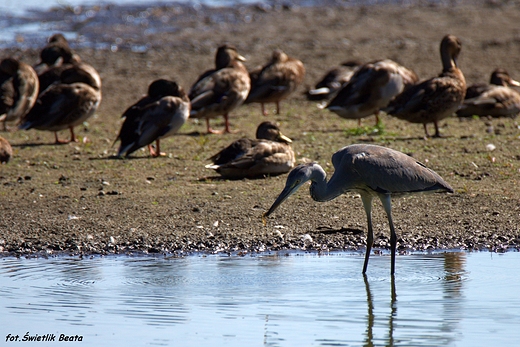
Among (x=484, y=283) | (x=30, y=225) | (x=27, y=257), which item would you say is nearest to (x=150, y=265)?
(x=27, y=257)

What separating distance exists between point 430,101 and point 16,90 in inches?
259

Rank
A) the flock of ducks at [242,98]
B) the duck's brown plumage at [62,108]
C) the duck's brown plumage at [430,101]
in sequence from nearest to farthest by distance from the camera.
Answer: the flock of ducks at [242,98]
the duck's brown plumage at [430,101]
the duck's brown plumage at [62,108]

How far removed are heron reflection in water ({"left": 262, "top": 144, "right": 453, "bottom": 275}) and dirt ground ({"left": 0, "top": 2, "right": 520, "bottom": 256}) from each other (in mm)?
745

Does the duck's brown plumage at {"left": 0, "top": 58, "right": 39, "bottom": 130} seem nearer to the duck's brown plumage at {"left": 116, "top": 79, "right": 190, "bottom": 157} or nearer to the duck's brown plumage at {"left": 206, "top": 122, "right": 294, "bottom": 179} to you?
the duck's brown plumage at {"left": 116, "top": 79, "right": 190, "bottom": 157}

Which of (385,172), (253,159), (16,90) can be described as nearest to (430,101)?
(253,159)

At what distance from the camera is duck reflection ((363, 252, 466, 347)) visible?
19.5 ft

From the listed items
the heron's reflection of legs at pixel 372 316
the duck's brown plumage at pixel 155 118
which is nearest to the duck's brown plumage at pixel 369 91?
the duck's brown plumage at pixel 155 118

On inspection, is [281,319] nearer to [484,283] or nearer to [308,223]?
[484,283]

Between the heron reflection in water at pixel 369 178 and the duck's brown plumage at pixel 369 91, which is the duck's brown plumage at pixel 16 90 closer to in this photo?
the duck's brown plumage at pixel 369 91

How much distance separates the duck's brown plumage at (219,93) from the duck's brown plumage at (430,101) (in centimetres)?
254

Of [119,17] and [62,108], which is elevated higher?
[119,17]

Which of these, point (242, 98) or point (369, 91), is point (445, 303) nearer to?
point (369, 91)

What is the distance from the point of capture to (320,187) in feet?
24.7

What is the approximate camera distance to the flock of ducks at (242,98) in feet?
39.7
